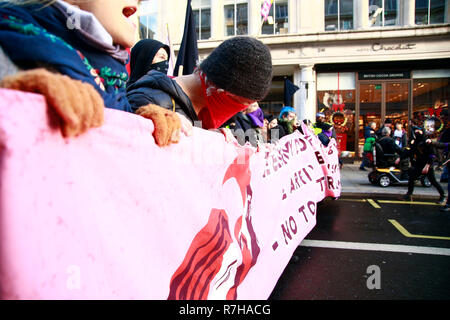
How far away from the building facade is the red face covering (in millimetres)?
12306

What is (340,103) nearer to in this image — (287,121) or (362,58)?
(362,58)

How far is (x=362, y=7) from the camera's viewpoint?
1308 centimetres

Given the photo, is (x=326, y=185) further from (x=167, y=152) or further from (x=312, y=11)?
(x=312, y=11)

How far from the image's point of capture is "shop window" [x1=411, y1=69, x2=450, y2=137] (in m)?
13.2

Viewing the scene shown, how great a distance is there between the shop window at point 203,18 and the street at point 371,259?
41.6 feet

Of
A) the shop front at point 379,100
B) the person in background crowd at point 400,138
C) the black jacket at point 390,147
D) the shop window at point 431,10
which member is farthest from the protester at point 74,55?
the shop window at point 431,10

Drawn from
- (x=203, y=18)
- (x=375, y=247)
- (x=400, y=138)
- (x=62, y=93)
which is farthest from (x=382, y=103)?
(x=62, y=93)

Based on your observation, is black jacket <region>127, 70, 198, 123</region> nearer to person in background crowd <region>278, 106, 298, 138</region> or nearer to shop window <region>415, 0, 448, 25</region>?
person in background crowd <region>278, 106, 298, 138</region>

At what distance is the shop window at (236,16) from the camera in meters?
14.6

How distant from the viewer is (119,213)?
0.89 meters

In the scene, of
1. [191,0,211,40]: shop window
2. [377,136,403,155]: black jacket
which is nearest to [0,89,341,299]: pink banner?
[377,136,403,155]: black jacket

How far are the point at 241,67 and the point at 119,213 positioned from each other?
1131 mm

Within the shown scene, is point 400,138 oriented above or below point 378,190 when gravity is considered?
above

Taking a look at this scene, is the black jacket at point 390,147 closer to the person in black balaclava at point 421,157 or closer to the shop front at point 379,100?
the person in black balaclava at point 421,157
